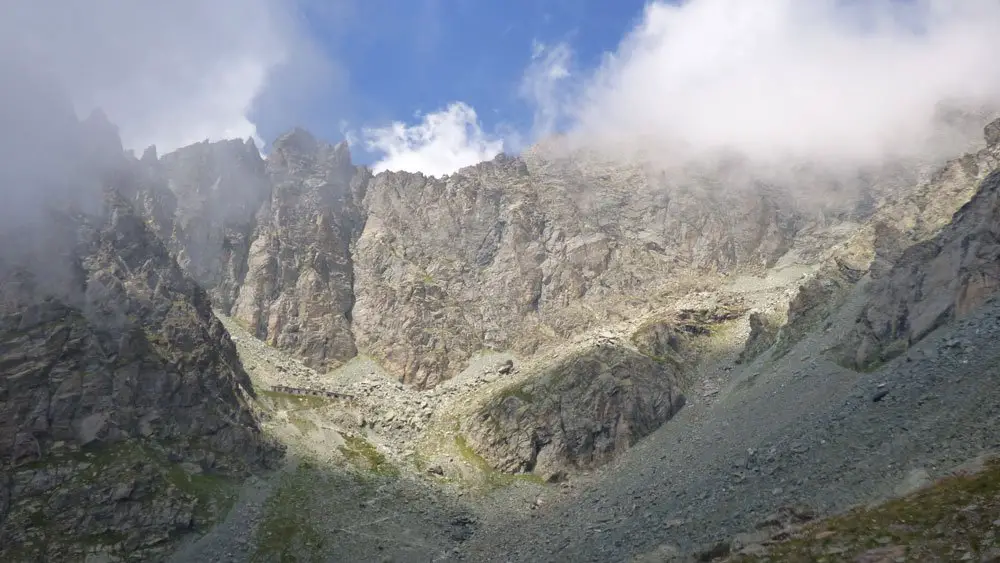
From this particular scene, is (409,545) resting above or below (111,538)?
below

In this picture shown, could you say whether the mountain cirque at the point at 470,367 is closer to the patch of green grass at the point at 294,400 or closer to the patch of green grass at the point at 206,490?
the patch of green grass at the point at 206,490

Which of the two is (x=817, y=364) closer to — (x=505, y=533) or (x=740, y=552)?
(x=505, y=533)

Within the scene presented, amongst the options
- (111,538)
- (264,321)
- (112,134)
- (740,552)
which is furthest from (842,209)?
(112,134)

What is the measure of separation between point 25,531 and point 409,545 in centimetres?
4469

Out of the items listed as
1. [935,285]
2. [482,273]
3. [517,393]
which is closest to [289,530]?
[517,393]

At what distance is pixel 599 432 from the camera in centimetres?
11250

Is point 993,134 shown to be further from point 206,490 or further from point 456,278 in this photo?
point 206,490

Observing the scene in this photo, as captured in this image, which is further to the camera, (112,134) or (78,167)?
(112,134)

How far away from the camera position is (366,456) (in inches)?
4446

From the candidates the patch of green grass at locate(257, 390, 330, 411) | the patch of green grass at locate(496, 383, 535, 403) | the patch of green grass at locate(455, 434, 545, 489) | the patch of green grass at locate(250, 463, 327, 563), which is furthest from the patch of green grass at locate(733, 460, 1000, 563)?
the patch of green grass at locate(257, 390, 330, 411)

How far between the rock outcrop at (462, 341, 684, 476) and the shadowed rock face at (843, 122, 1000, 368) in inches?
1481

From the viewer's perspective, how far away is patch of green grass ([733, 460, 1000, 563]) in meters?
25.8

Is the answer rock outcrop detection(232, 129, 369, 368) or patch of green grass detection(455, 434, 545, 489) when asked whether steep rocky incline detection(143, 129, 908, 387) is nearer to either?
rock outcrop detection(232, 129, 369, 368)

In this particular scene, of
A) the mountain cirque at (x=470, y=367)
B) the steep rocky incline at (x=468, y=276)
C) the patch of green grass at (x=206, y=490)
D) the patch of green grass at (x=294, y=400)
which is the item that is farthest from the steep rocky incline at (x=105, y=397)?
the steep rocky incline at (x=468, y=276)
